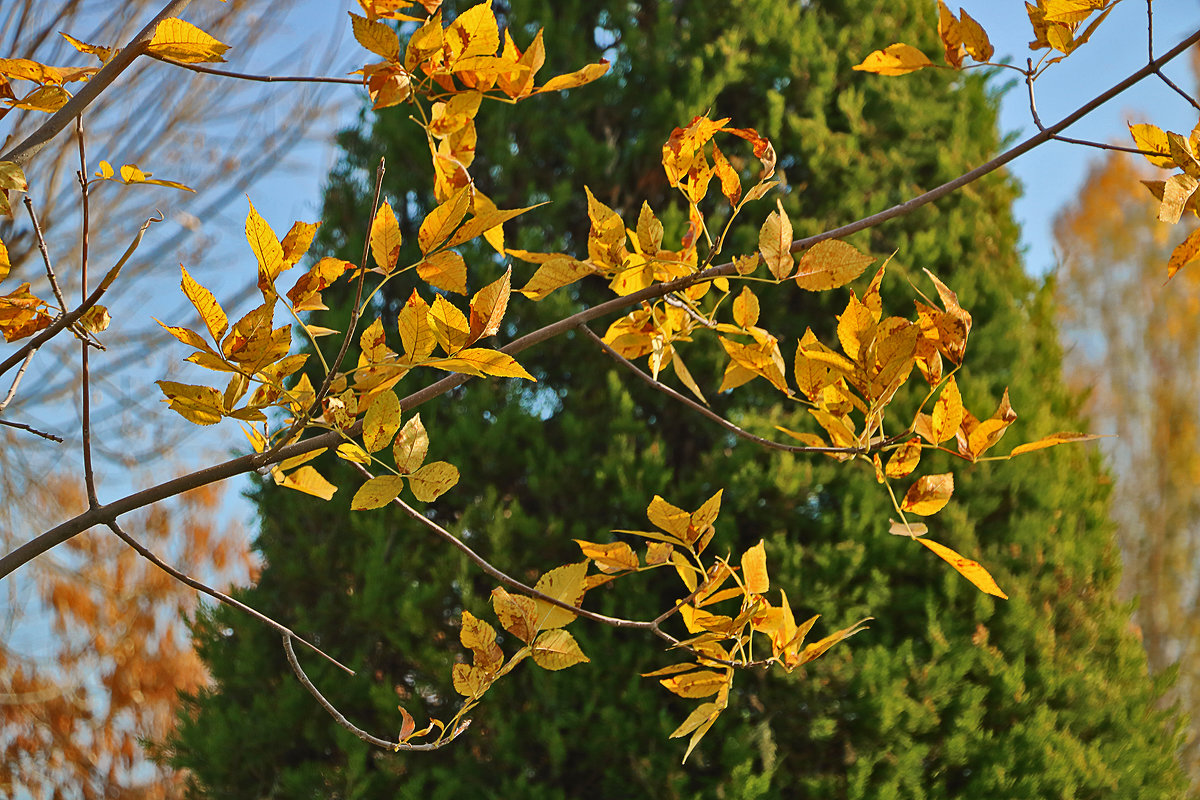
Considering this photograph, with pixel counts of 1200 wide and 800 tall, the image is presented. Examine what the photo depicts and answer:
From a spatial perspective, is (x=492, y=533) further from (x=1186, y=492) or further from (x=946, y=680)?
(x=1186, y=492)

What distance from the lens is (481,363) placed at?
0.74 m

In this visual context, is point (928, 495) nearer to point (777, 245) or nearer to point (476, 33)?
point (777, 245)

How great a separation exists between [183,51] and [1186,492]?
1179 centimetres

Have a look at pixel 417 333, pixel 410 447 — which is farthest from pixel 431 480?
pixel 417 333

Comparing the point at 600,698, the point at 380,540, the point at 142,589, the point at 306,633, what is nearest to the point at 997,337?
the point at 600,698

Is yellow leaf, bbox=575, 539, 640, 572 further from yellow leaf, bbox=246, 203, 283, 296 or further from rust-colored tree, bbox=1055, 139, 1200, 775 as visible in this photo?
rust-colored tree, bbox=1055, 139, 1200, 775

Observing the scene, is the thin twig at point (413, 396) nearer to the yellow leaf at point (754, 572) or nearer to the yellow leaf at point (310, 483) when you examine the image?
the yellow leaf at point (310, 483)

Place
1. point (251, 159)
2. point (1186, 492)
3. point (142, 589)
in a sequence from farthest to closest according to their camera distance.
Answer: point (1186, 492) < point (142, 589) < point (251, 159)

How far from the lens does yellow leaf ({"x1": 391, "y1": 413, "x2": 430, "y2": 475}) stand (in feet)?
2.81

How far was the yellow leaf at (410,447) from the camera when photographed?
855 millimetres

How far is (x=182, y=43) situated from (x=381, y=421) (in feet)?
1.41

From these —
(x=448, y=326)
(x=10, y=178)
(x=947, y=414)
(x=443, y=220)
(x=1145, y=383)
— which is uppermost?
(x=1145, y=383)

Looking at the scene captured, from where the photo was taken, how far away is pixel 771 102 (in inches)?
84.1

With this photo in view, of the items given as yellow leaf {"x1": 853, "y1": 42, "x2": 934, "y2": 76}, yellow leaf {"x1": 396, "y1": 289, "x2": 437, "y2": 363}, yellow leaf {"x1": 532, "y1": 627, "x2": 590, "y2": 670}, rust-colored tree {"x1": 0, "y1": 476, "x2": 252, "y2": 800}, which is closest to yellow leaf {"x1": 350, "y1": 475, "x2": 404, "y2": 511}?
yellow leaf {"x1": 396, "y1": 289, "x2": 437, "y2": 363}
